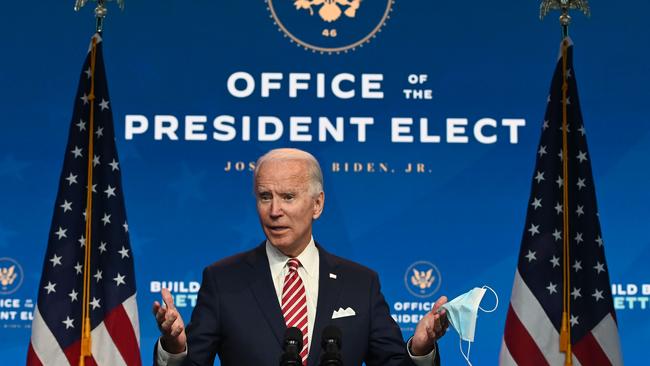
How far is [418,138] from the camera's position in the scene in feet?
16.3

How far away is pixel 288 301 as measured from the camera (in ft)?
9.50

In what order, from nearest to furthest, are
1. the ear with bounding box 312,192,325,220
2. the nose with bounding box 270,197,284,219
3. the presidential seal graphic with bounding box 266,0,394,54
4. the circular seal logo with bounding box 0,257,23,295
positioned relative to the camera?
the nose with bounding box 270,197,284,219, the ear with bounding box 312,192,325,220, the circular seal logo with bounding box 0,257,23,295, the presidential seal graphic with bounding box 266,0,394,54

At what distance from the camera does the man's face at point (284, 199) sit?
280cm

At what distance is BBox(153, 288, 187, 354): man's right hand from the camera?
2557mm

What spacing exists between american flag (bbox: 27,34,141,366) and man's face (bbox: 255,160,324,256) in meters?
1.53

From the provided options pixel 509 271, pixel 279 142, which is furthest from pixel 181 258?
Result: pixel 509 271

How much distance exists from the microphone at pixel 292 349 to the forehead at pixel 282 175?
56 centimetres

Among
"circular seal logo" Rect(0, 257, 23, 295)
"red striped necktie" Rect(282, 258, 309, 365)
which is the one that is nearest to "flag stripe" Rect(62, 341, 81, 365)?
"circular seal logo" Rect(0, 257, 23, 295)

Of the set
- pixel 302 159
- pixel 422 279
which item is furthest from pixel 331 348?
pixel 422 279

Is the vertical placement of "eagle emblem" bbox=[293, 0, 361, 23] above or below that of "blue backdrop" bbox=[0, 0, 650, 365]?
above

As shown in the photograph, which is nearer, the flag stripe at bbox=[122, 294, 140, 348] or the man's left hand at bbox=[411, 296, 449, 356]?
the man's left hand at bbox=[411, 296, 449, 356]

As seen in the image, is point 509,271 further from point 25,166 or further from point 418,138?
point 25,166

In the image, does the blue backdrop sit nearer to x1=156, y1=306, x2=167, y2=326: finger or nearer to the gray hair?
the gray hair

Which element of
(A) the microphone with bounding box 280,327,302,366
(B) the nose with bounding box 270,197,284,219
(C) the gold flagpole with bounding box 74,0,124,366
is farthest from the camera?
(C) the gold flagpole with bounding box 74,0,124,366
